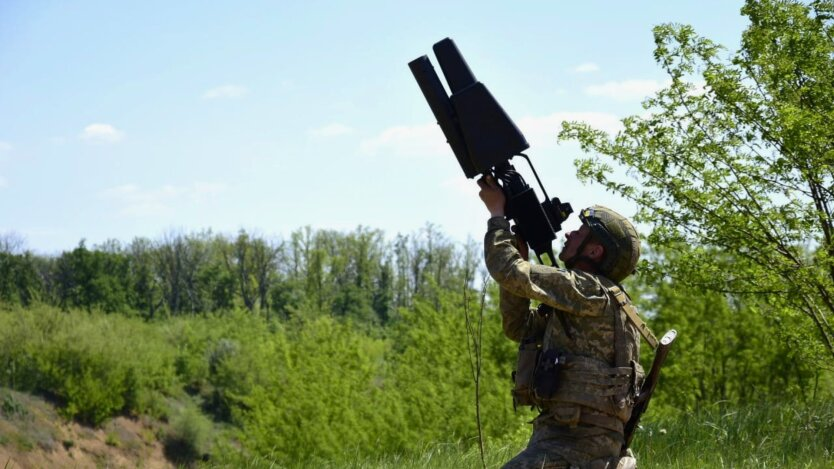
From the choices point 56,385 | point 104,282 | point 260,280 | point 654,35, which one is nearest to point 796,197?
point 654,35

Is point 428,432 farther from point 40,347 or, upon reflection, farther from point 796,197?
point 40,347

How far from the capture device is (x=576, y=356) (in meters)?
4.49

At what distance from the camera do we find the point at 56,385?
138 feet

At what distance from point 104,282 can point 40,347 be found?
16.5 m

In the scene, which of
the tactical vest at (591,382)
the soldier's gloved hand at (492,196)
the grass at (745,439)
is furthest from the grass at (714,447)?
the soldier's gloved hand at (492,196)

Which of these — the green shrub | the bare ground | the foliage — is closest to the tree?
the foliage

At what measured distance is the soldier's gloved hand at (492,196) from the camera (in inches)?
184

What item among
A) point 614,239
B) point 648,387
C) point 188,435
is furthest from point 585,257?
point 188,435

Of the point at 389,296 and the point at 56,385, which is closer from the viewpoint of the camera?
the point at 56,385

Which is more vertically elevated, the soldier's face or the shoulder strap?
the soldier's face

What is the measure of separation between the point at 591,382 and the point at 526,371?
1.18 ft

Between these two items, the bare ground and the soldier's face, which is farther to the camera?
the bare ground

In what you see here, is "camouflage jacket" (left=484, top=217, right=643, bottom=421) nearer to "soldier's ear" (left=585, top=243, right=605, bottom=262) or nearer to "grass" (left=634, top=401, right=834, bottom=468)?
"soldier's ear" (left=585, top=243, right=605, bottom=262)

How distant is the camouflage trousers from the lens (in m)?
4.39
